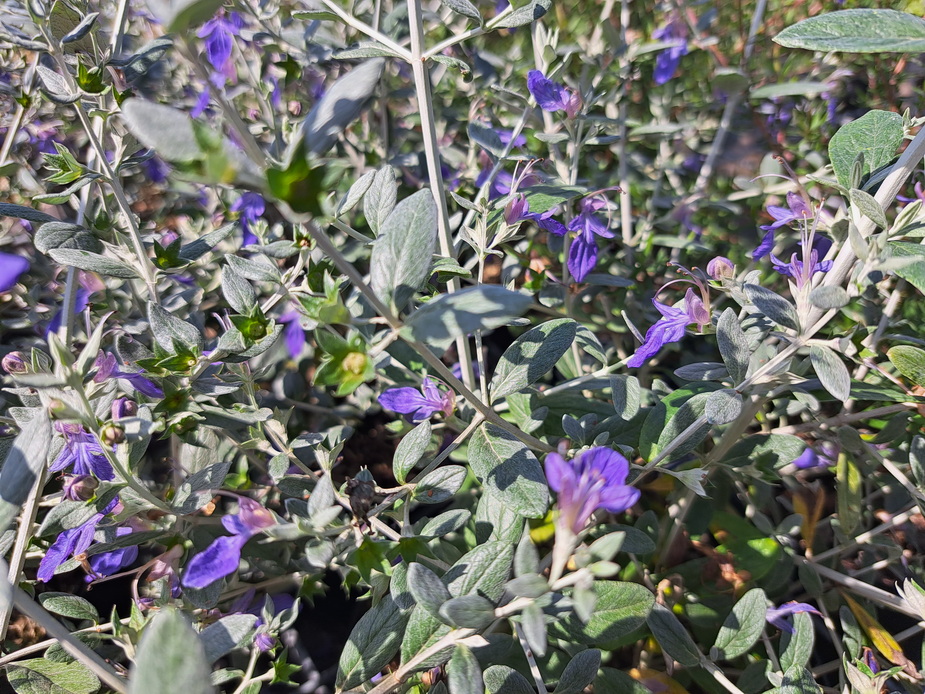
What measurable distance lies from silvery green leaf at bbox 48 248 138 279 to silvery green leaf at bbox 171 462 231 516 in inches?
14.7

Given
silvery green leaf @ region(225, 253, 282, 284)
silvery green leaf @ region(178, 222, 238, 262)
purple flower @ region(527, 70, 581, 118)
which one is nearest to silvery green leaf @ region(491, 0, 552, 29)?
purple flower @ region(527, 70, 581, 118)

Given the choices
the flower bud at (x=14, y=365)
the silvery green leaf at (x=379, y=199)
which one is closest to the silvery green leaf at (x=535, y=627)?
the silvery green leaf at (x=379, y=199)

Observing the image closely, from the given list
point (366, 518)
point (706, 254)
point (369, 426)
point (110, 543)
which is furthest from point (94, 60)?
point (706, 254)

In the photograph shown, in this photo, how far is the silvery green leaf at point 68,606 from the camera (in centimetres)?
104

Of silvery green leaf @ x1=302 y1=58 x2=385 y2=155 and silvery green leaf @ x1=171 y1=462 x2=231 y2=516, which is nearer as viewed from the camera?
silvery green leaf @ x1=302 y1=58 x2=385 y2=155

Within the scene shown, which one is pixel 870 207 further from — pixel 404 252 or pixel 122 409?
pixel 122 409

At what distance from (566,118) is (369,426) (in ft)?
3.28

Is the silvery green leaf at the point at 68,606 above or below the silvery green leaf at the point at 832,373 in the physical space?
below

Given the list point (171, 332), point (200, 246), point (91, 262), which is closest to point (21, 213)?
point (91, 262)

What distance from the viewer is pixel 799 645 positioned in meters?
1.03

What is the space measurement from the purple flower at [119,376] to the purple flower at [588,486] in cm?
71

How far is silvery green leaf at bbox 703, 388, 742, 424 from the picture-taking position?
2.92 feet

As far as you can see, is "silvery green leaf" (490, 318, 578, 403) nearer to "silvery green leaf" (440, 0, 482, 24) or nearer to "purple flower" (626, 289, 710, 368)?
"purple flower" (626, 289, 710, 368)

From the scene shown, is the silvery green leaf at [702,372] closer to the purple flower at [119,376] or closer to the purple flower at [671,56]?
the purple flower at [119,376]
